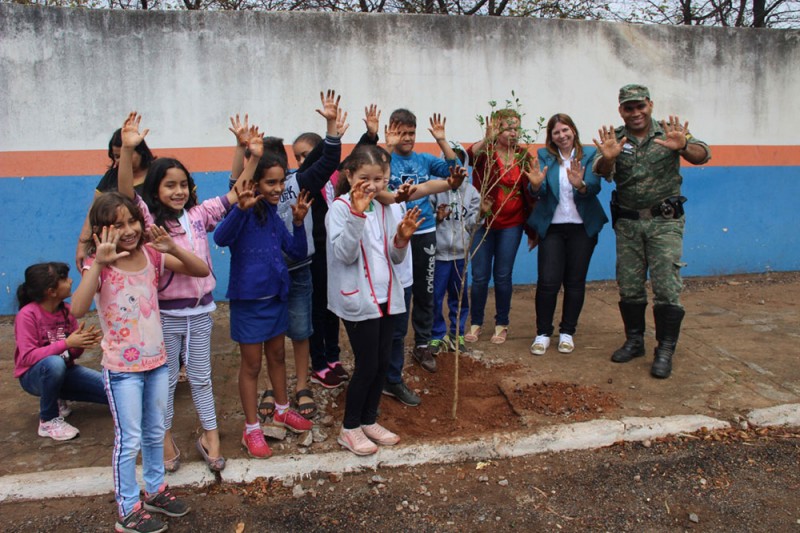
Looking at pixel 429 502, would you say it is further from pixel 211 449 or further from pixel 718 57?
pixel 718 57

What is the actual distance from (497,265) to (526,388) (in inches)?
46.3

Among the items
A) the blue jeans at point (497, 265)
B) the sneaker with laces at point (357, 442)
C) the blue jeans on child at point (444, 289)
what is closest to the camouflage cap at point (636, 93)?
the blue jeans at point (497, 265)

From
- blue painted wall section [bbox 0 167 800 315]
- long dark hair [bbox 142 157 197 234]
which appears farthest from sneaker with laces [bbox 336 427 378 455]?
blue painted wall section [bbox 0 167 800 315]

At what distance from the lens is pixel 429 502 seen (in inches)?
119

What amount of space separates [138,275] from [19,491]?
4.48 ft

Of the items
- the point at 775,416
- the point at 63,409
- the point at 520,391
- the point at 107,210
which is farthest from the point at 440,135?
the point at 63,409

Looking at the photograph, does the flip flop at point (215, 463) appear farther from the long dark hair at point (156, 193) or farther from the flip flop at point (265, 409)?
the long dark hair at point (156, 193)

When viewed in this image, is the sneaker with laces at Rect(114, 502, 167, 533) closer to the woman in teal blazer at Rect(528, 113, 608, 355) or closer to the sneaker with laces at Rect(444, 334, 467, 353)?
the sneaker with laces at Rect(444, 334, 467, 353)

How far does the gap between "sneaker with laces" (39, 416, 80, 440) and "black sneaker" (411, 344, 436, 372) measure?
2.27 metres

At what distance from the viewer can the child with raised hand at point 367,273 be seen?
310 cm

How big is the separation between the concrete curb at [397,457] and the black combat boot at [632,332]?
3.06 feet

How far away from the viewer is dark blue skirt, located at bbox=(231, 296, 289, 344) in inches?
128

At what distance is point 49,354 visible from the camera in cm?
362

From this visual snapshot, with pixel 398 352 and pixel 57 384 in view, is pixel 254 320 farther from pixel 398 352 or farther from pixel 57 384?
pixel 57 384
